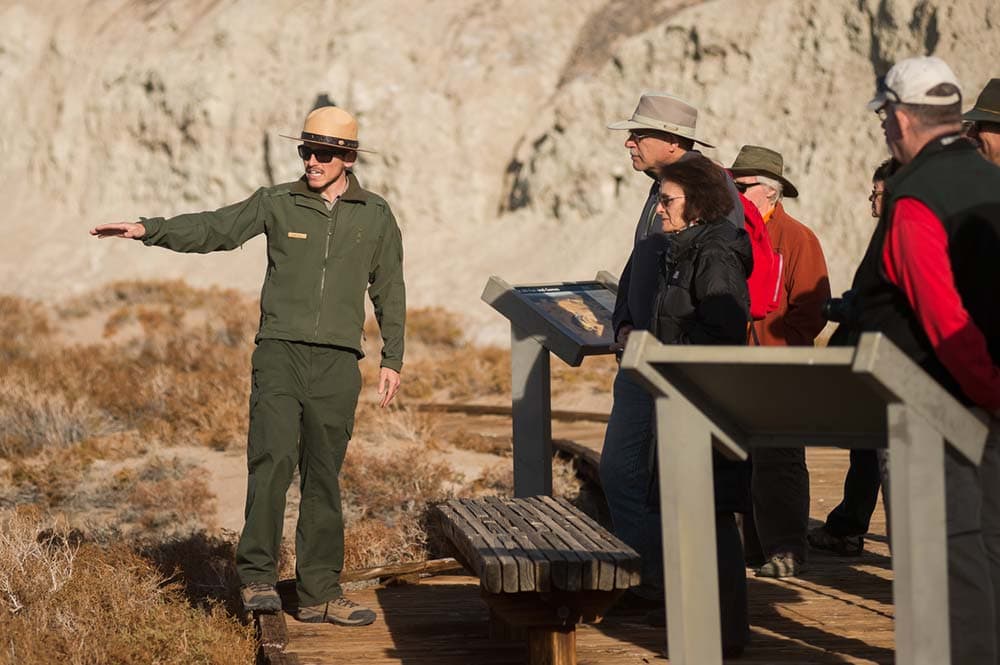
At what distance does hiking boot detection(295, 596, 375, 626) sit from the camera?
20.0 feet

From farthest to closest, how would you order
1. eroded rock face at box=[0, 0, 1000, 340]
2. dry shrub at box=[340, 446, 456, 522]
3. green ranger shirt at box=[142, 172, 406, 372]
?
1. eroded rock face at box=[0, 0, 1000, 340]
2. dry shrub at box=[340, 446, 456, 522]
3. green ranger shirt at box=[142, 172, 406, 372]

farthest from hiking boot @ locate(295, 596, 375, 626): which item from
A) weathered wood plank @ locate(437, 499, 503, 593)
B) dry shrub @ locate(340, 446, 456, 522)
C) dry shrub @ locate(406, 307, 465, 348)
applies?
dry shrub @ locate(406, 307, 465, 348)

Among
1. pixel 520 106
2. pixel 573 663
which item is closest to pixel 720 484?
pixel 573 663

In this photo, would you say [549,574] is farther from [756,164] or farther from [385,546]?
[385,546]

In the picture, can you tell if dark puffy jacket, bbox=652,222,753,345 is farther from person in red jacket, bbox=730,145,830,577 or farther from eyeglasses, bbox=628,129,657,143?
person in red jacket, bbox=730,145,830,577

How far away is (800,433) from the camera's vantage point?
13.2ft

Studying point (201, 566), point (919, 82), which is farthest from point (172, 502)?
point (919, 82)

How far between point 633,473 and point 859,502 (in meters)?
1.79

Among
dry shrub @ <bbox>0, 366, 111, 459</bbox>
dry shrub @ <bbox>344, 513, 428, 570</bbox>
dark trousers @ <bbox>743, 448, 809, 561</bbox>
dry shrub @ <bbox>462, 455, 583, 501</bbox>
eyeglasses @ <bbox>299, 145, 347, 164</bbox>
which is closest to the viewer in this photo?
eyeglasses @ <bbox>299, 145, 347, 164</bbox>

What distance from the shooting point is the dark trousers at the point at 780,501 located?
6730 mm

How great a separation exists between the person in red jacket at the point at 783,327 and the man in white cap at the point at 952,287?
2.66 m

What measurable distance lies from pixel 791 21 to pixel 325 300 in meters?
23.8

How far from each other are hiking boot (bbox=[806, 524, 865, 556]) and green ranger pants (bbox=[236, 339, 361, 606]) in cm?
237

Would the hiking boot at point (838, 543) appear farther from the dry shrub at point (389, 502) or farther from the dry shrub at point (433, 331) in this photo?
the dry shrub at point (433, 331)
